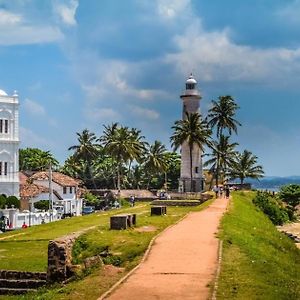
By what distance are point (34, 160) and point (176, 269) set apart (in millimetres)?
96075

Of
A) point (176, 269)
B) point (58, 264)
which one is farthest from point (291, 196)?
point (176, 269)

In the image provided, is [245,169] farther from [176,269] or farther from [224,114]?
[176,269]

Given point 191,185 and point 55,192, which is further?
point 191,185

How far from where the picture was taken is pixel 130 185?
108438 millimetres

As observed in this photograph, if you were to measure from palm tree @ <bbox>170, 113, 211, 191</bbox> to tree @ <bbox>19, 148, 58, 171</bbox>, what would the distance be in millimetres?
37102

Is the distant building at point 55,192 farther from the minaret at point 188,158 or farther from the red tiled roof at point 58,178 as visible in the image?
the minaret at point 188,158

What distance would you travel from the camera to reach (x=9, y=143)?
241 ft

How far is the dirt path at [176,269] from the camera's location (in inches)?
642

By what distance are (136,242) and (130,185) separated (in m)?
83.3

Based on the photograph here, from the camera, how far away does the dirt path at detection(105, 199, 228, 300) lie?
1631 centimetres

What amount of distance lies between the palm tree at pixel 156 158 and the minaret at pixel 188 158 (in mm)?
15995

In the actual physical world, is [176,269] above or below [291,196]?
below

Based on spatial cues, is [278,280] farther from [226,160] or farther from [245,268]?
[226,160]

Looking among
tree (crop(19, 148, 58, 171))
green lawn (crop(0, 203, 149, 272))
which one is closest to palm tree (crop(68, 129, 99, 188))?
tree (crop(19, 148, 58, 171))
